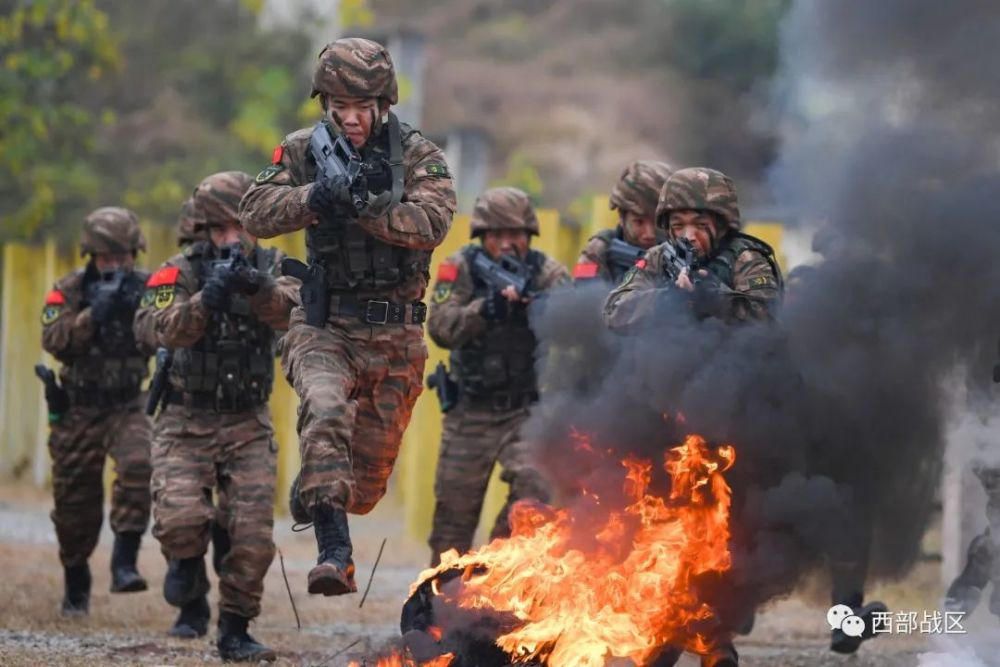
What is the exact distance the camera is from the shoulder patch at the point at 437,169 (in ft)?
26.8

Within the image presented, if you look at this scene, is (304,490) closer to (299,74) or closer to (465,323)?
(465,323)

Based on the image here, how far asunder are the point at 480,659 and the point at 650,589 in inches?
27.7

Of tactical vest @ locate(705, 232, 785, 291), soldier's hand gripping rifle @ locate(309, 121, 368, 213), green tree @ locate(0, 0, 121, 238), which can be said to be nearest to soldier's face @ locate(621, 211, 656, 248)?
tactical vest @ locate(705, 232, 785, 291)

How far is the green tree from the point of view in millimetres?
19781

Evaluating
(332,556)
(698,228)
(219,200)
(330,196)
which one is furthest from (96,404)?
(698,228)

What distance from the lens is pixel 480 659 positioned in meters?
7.10

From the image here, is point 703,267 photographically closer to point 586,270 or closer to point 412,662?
point 586,270

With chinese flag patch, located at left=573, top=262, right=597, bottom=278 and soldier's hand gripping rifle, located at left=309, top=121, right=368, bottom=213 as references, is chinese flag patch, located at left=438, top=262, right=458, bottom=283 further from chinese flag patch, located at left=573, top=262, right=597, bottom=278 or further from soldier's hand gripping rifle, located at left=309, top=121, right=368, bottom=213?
soldier's hand gripping rifle, located at left=309, top=121, right=368, bottom=213

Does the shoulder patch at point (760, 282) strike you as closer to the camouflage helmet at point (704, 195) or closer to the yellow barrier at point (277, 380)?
the camouflage helmet at point (704, 195)

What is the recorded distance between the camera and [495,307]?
10523mm

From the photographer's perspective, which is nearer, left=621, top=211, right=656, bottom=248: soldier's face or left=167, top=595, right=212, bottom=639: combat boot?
left=167, top=595, right=212, bottom=639: combat boot

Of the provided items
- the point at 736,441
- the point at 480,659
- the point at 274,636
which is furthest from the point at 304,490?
the point at 274,636

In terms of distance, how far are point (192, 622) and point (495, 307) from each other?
2.40 metres

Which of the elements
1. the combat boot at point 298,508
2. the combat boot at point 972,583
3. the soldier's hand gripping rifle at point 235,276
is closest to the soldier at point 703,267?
the combat boot at point 298,508
